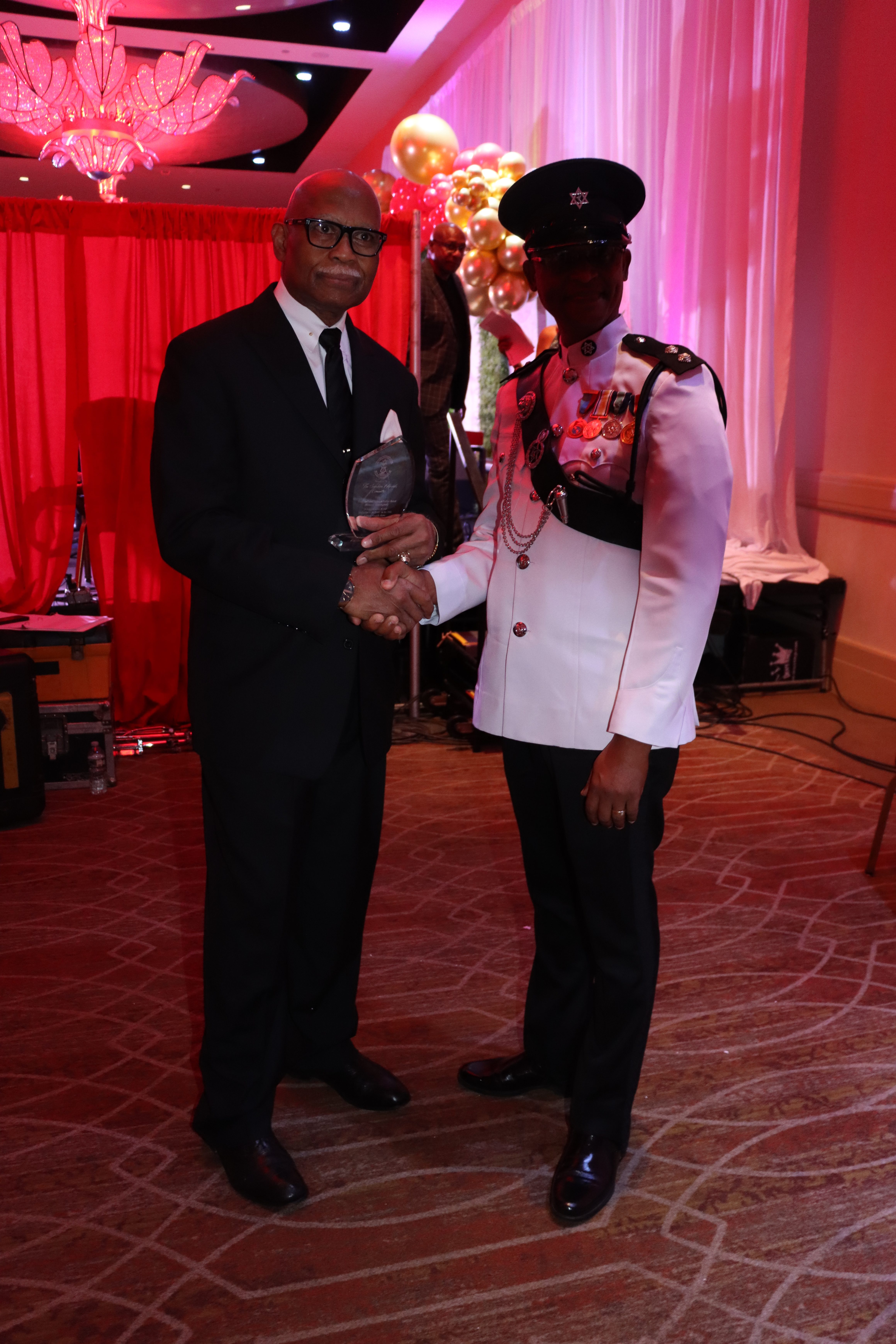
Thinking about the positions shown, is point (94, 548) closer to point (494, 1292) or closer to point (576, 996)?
point (576, 996)

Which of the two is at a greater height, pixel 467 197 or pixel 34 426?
pixel 467 197

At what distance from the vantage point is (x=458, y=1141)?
2.03 metres

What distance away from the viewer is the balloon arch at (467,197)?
5746 mm

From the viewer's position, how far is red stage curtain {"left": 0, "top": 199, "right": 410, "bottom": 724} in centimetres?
463

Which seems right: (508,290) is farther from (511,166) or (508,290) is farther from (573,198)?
(573,198)

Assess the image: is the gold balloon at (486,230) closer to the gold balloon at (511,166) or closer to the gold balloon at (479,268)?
the gold balloon at (479,268)

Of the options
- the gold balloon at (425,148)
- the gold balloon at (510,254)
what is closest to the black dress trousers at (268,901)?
the gold balloon at (510,254)

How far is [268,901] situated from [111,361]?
142 inches

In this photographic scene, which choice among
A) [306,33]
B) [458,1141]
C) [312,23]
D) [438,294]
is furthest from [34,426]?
[306,33]

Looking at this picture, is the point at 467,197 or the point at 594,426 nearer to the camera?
the point at 594,426

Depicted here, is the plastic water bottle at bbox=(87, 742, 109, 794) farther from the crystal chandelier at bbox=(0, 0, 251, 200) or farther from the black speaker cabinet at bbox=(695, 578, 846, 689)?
the crystal chandelier at bbox=(0, 0, 251, 200)

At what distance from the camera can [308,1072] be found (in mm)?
2227

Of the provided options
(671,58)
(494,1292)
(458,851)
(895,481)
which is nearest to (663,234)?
(671,58)

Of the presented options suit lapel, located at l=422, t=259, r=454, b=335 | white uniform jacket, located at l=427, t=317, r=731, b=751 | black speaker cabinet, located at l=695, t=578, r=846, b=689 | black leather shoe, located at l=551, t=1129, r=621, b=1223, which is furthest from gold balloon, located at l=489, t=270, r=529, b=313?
black leather shoe, located at l=551, t=1129, r=621, b=1223
